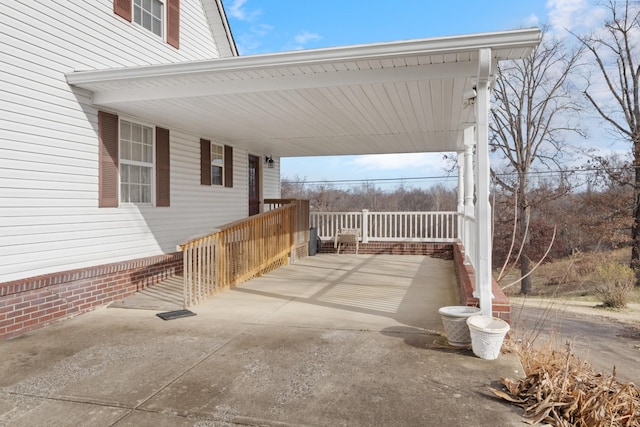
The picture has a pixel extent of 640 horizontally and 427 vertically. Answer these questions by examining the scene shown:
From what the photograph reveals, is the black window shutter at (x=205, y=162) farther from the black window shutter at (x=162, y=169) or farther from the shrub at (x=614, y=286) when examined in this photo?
the shrub at (x=614, y=286)

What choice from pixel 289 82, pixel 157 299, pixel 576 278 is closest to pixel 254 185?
pixel 157 299

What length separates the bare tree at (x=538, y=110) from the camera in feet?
66.9

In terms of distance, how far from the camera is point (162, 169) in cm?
699

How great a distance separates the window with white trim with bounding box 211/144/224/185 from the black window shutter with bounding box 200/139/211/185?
20cm

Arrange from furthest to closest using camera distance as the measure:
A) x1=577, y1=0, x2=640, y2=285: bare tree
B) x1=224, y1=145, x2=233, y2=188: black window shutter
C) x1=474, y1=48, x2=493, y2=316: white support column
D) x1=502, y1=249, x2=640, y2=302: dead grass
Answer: x1=577, y1=0, x2=640, y2=285: bare tree → x1=502, y1=249, x2=640, y2=302: dead grass → x1=224, y1=145, x2=233, y2=188: black window shutter → x1=474, y1=48, x2=493, y2=316: white support column

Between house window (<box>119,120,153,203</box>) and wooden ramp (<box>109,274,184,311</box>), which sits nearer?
wooden ramp (<box>109,274,184,311</box>)

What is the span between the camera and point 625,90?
60.3 ft

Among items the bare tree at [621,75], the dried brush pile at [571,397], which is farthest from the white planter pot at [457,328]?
the bare tree at [621,75]

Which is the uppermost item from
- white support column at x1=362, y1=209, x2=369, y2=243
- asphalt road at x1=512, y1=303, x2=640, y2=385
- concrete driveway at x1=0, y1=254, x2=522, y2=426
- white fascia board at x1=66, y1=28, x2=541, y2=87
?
white fascia board at x1=66, y1=28, x2=541, y2=87

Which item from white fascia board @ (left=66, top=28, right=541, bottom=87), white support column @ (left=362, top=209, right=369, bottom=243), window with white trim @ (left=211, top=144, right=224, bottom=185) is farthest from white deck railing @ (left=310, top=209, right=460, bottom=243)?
white fascia board @ (left=66, top=28, right=541, bottom=87)

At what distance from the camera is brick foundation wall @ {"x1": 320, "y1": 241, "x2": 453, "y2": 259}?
11.2 m

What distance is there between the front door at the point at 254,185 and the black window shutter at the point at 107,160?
4.85m

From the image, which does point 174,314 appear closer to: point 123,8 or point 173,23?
point 123,8

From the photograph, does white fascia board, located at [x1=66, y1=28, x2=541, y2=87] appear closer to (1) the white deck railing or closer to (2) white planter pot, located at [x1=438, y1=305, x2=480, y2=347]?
(2) white planter pot, located at [x1=438, y1=305, x2=480, y2=347]
